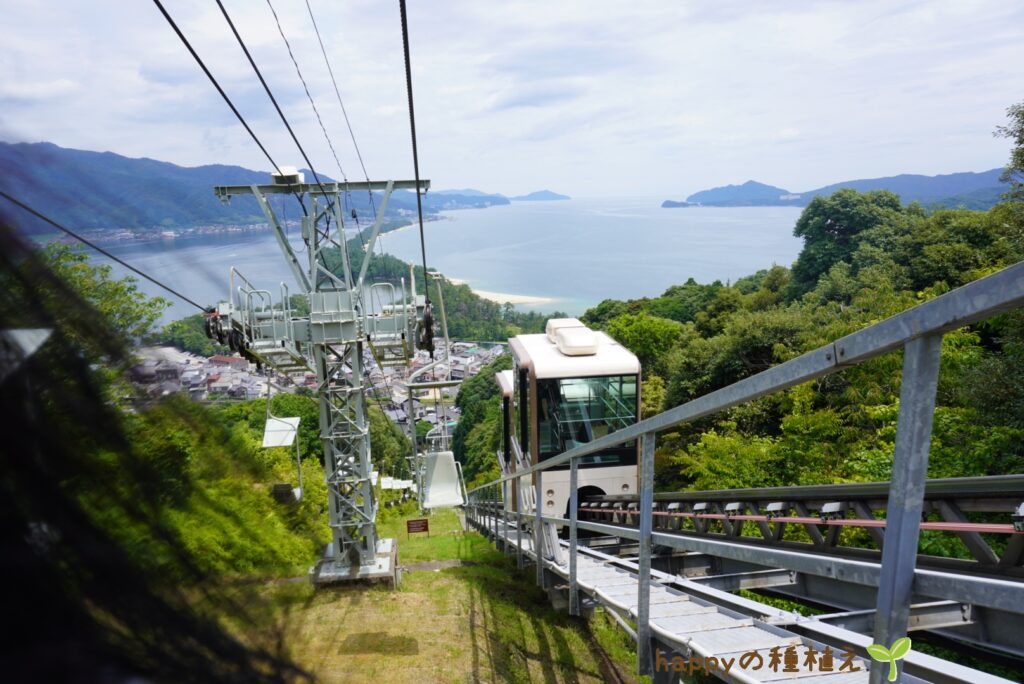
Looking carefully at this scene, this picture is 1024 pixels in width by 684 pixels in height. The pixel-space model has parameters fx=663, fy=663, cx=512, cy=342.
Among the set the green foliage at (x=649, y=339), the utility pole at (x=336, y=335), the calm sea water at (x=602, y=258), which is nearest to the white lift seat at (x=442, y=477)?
the utility pole at (x=336, y=335)

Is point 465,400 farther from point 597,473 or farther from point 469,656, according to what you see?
point 469,656

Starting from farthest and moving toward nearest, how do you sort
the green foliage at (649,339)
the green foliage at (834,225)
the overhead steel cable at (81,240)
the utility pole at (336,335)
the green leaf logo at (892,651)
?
the green foliage at (834,225)
the green foliage at (649,339)
the utility pole at (336,335)
the green leaf logo at (892,651)
the overhead steel cable at (81,240)

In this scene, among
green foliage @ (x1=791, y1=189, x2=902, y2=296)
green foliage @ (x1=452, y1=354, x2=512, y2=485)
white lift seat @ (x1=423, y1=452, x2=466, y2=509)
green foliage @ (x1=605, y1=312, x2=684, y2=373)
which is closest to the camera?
white lift seat @ (x1=423, y1=452, x2=466, y2=509)

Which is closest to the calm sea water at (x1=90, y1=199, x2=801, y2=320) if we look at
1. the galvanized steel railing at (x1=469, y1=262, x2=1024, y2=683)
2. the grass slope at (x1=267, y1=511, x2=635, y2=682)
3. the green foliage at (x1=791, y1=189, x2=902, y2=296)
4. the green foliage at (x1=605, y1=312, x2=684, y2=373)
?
the green foliage at (x1=605, y1=312, x2=684, y2=373)

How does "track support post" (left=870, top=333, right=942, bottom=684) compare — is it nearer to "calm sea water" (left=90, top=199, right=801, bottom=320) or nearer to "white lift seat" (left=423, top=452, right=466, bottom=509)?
"white lift seat" (left=423, top=452, right=466, bottom=509)

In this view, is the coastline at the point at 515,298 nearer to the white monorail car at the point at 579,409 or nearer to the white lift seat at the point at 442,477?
the white lift seat at the point at 442,477

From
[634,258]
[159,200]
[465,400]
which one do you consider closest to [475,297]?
[465,400]
